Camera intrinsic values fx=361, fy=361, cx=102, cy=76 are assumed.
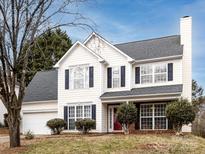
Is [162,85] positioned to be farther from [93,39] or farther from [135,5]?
[135,5]

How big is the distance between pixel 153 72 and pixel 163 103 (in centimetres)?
261

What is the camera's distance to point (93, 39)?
104 ft

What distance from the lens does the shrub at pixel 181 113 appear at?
2334cm

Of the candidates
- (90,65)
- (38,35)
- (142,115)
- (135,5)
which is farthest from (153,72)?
(135,5)

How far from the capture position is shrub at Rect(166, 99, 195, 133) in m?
23.3

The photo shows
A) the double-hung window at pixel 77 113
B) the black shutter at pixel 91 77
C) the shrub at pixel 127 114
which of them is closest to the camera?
the shrub at pixel 127 114

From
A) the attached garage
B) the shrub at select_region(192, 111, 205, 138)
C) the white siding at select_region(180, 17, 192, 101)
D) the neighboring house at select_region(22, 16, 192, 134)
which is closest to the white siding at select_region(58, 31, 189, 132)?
the neighboring house at select_region(22, 16, 192, 134)

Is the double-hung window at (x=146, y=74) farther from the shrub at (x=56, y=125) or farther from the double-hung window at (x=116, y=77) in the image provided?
the shrub at (x=56, y=125)

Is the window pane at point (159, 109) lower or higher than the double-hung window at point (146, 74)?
lower

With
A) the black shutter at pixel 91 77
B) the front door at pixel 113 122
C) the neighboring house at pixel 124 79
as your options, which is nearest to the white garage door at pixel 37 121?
the neighboring house at pixel 124 79

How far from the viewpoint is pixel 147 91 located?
27.8m

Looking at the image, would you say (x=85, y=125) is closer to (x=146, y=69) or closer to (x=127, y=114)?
(x=127, y=114)

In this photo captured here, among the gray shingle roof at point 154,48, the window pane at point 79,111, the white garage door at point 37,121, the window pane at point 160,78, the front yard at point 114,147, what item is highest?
the gray shingle roof at point 154,48

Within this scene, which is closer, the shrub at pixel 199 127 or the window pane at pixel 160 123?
the shrub at pixel 199 127
